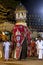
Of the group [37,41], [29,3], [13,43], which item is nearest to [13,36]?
[13,43]

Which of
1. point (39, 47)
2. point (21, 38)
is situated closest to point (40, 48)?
point (39, 47)

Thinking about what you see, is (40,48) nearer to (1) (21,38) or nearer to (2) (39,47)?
(2) (39,47)

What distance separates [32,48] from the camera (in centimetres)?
139

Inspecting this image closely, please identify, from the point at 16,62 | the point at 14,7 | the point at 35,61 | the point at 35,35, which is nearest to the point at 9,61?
the point at 16,62

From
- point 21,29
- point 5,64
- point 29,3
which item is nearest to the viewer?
point 5,64

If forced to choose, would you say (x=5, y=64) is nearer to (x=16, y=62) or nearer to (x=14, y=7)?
(x=16, y=62)

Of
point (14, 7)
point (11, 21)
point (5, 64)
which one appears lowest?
point (5, 64)

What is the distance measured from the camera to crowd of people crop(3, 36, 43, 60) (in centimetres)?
134

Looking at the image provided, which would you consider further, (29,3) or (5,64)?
(29,3)

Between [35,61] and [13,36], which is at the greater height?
[13,36]

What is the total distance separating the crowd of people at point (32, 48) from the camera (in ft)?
4.41

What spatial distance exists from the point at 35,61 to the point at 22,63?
0.09m

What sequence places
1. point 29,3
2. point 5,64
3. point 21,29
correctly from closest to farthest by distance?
1. point 5,64
2. point 21,29
3. point 29,3

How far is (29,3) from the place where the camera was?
1461mm
